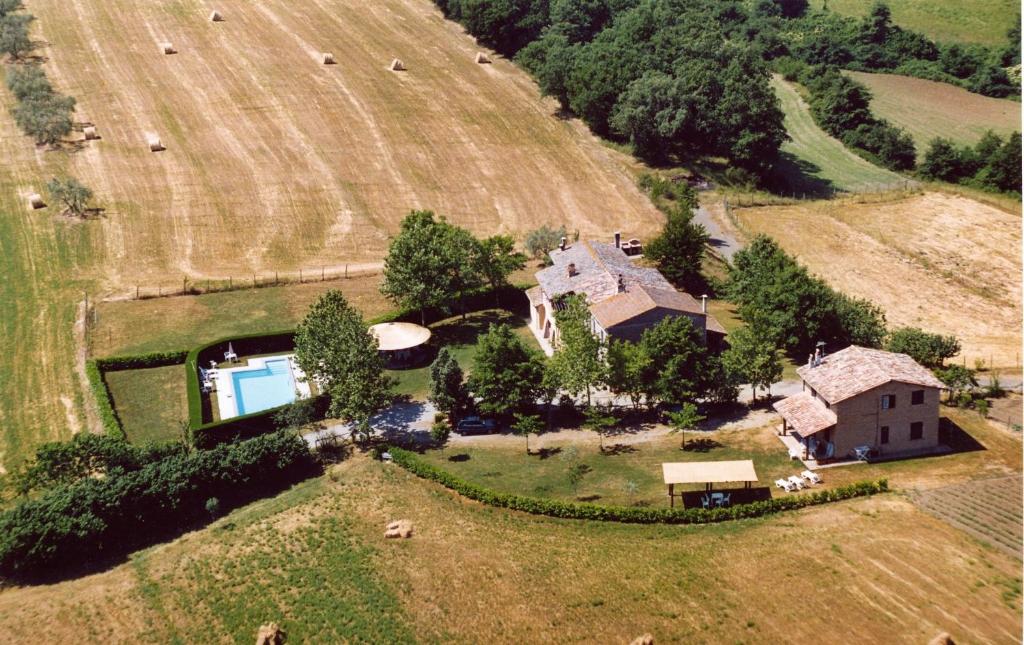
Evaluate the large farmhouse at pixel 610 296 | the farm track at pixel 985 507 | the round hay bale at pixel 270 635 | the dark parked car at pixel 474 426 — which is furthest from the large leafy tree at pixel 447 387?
the farm track at pixel 985 507

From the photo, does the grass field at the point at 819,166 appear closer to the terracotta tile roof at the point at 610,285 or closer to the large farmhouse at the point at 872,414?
the terracotta tile roof at the point at 610,285

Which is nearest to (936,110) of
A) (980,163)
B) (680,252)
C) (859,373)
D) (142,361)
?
(980,163)

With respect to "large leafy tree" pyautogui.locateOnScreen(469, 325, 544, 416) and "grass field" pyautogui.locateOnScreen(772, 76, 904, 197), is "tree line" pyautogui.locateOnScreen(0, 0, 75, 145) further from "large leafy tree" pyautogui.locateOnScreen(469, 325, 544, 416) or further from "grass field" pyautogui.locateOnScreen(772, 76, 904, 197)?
"grass field" pyautogui.locateOnScreen(772, 76, 904, 197)

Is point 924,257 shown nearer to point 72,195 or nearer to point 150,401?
point 150,401

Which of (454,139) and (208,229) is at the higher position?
(454,139)

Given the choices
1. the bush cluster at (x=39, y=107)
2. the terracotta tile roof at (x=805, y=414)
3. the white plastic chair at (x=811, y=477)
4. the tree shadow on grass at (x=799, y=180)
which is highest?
the bush cluster at (x=39, y=107)

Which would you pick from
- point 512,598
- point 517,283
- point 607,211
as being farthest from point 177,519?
point 607,211

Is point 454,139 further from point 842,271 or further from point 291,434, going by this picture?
point 291,434
